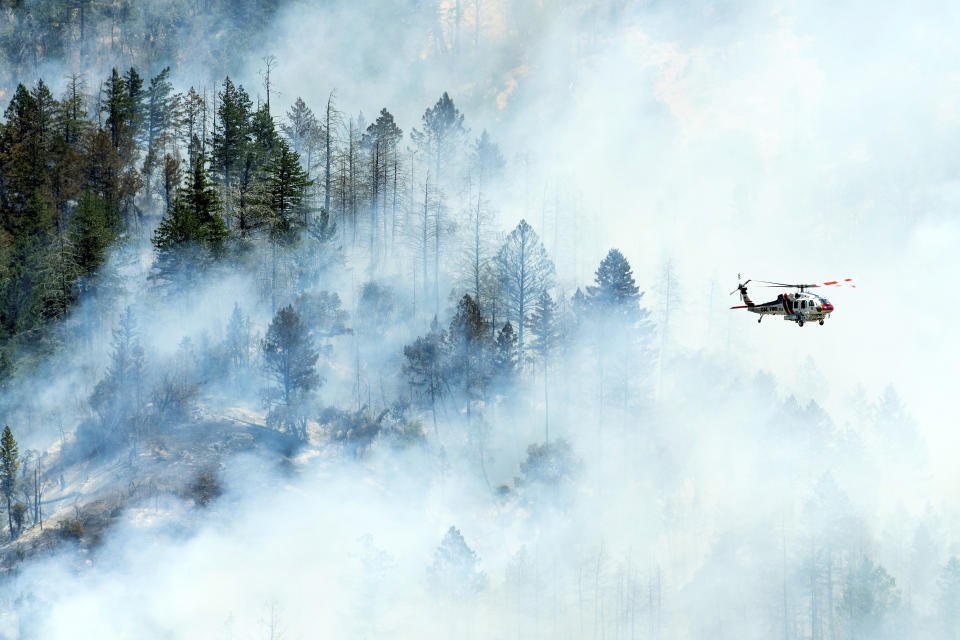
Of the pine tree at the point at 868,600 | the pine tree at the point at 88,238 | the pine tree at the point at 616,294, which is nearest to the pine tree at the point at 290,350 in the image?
the pine tree at the point at 88,238

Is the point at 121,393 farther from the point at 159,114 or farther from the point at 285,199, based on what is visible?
the point at 159,114

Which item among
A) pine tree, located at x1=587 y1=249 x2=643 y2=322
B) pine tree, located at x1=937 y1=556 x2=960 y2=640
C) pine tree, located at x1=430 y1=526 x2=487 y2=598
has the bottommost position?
pine tree, located at x1=937 y1=556 x2=960 y2=640

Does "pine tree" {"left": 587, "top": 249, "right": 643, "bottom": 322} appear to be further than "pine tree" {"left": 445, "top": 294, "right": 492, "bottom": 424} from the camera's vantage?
Yes

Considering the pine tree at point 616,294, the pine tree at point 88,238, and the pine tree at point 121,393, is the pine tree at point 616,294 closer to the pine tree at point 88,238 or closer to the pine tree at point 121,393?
the pine tree at point 121,393

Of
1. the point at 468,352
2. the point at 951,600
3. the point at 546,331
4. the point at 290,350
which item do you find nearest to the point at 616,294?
the point at 546,331

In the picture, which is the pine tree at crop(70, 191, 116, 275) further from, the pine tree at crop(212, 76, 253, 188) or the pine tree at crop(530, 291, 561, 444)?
the pine tree at crop(530, 291, 561, 444)

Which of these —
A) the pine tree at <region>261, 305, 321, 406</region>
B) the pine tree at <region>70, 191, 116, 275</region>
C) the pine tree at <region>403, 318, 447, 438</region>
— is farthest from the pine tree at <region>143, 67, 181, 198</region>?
the pine tree at <region>403, 318, 447, 438</region>

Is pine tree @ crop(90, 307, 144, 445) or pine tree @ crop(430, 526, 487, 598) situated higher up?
pine tree @ crop(90, 307, 144, 445)

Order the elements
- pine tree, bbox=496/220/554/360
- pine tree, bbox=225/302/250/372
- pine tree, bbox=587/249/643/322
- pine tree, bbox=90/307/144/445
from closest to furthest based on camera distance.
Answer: pine tree, bbox=90/307/144/445
pine tree, bbox=225/302/250/372
pine tree, bbox=587/249/643/322
pine tree, bbox=496/220/554/360

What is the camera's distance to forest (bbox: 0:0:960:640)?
6178cm

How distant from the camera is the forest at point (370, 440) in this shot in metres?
61.8

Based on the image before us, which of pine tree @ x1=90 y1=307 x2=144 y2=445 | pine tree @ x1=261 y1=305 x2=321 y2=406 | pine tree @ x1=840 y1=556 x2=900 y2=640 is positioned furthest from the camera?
pine tree @ x1=840 y1=556 x2=900 y2=640

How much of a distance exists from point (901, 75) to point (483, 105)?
69.3 m

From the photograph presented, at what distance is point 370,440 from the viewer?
230 feet
